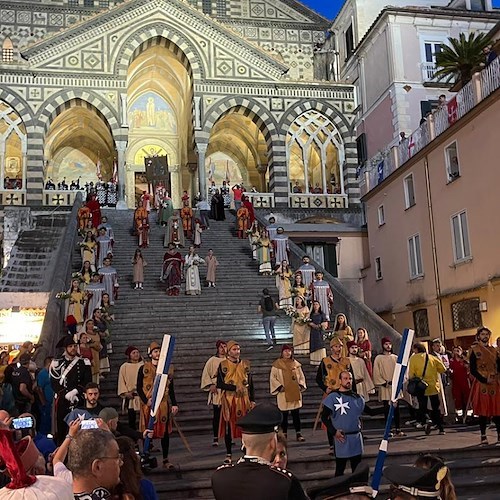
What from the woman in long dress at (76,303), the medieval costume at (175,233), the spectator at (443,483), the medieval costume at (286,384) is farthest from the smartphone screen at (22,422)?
the medieval costume at (175,233)

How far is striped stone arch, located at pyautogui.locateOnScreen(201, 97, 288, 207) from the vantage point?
1246 inches

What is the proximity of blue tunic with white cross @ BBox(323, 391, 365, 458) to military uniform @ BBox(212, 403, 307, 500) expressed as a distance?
174 inches

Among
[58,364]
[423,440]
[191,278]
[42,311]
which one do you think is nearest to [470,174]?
[191,278]

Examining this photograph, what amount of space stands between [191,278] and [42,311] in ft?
14.1

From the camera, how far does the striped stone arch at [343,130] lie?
3238 centimetres

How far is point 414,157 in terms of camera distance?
21.3 m

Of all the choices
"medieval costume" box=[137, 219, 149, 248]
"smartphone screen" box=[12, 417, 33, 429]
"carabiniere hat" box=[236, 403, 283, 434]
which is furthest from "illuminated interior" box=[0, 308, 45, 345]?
"carabiniere hat" box=[236, 403, 283, 434]

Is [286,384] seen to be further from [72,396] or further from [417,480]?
[417,480]

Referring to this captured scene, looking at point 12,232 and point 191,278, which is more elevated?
point 12,232

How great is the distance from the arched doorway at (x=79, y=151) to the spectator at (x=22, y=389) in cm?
2504

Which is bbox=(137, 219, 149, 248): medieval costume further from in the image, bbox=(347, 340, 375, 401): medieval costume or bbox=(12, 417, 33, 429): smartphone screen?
Result: bbox=(12, 417, 33, 429): smartphone screen

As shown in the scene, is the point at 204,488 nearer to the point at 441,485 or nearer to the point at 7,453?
the point at 441,485

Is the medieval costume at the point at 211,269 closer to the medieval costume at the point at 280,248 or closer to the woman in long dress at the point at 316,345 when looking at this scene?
the medieval costume at the point at 280,248

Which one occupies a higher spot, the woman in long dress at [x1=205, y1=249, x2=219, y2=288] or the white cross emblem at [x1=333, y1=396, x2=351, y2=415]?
the woman in long dress at [x1=205, y1=249, x2=219, y2=288]
